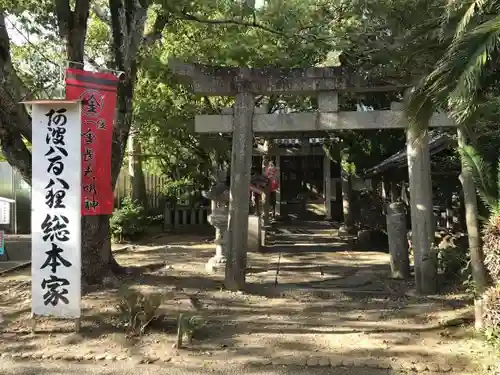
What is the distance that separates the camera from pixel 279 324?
669cm

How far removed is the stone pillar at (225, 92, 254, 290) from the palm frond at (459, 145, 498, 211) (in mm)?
3426

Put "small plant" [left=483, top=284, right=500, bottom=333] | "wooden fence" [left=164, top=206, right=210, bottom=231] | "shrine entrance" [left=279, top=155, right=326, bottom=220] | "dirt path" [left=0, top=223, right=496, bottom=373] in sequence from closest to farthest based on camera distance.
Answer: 1. "small plant" [left=483, top=284, right=500, bottom=333]
2. "dirt path" [left=0, top=223, right=496, bottom=373]
3. "wooden fence" [left=164, top=206, right=210, bottom=231]
4. "shrine entrance" [left=279, top=155, right=326, bottom=220]

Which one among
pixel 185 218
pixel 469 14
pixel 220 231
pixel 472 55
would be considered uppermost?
pixel 469 14

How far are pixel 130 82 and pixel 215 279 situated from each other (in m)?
3.90

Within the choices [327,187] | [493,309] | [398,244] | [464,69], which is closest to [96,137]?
[464,69]

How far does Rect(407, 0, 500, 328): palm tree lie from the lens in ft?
15.4

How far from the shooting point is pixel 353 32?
27.5 ft

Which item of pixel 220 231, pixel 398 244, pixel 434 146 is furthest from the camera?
pixel 220 231

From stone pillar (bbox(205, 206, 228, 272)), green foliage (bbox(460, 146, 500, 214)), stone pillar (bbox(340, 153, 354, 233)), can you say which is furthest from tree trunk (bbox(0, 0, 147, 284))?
stone pillar (bbox(340, 153, 354, 233))

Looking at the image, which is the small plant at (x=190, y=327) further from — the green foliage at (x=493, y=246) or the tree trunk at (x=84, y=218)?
the green foliage at (x=493, y=246)

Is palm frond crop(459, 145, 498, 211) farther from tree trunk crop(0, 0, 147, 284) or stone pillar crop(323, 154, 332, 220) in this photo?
stone pillar crop(323, 154, 332, 220)

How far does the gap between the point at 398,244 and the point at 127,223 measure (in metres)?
9.84

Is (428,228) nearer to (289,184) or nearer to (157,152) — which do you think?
(157,152)

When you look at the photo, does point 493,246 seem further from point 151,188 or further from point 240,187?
point 151,188
